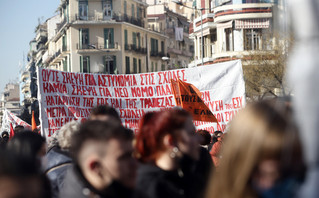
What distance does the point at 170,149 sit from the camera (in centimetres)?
353

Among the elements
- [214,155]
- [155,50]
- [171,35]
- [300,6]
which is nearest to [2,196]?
[300,6]

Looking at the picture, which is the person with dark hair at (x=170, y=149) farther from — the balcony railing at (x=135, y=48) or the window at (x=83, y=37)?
the balcony railing at (x=135, y=48)

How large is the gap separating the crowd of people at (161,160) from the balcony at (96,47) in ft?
180

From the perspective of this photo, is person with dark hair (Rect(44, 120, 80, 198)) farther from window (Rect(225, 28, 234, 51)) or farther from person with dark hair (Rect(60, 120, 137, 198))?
window (Rect(225, 28, 234, 51))

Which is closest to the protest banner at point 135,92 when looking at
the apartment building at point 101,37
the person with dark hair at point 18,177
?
the person with dark hair at point 18,177

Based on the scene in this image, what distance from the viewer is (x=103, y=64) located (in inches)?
2382

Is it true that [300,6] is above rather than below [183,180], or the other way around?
above

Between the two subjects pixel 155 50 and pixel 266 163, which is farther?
pixel 155 50

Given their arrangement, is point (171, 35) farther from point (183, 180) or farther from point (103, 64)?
point (183, 180)

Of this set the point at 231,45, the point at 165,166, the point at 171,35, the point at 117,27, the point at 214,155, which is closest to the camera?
the point at 165,166

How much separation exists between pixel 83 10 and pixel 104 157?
59590 millimetres

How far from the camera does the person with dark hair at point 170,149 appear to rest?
3479 millimetres

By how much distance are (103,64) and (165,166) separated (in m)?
57.5

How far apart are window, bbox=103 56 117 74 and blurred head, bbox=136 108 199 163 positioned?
56.8 meters
